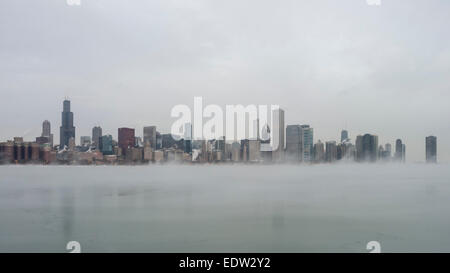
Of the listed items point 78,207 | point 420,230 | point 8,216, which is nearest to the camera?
point 420,230

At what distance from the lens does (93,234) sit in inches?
260

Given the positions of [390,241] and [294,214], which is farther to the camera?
[294,214]

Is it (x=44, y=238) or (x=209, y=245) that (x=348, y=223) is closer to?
(x=209, y=245)

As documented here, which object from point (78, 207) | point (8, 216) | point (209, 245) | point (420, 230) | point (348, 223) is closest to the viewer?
point (209, 245)
